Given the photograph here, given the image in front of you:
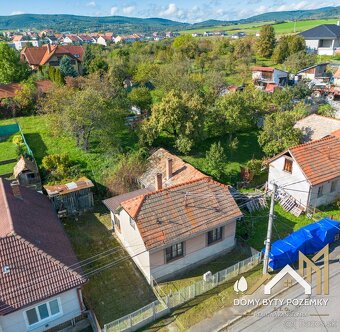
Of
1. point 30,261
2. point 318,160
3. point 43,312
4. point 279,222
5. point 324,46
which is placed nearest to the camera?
point 43,312

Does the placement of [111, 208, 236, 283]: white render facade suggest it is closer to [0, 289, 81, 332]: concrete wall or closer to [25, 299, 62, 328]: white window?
[0, 289, 81, 332]: concrete wall

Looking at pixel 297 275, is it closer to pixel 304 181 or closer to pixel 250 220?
pixel 250 220

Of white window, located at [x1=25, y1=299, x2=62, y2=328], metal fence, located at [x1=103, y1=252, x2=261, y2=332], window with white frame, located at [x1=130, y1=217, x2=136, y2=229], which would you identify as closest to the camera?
white window, located at [x1=25, y1=299, x2=62, y2=328]

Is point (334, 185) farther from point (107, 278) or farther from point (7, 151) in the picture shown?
point (7, 151)

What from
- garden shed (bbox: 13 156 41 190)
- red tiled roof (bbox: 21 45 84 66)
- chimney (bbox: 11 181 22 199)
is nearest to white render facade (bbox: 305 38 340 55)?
red tiled roof (bbox: 21 45 84 66)

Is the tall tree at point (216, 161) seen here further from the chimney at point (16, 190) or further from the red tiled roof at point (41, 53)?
the red tiled roof at point (41, 53)

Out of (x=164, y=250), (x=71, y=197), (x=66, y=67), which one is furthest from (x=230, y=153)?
(x=66, y=67)
